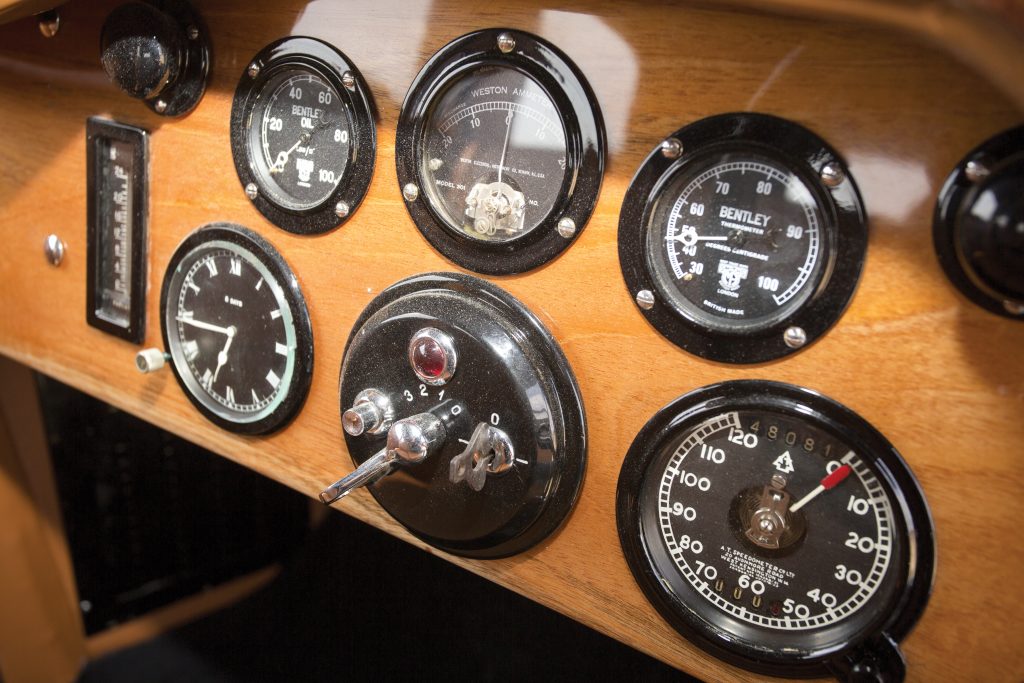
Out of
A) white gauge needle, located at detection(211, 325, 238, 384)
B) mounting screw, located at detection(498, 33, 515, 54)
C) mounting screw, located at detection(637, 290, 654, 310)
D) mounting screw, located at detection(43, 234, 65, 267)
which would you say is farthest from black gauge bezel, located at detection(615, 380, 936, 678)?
mounting screw, located at detection(43, 234, 65, 267)

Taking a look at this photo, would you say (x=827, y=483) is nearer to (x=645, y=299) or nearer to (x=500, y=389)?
(x=645, y=299)

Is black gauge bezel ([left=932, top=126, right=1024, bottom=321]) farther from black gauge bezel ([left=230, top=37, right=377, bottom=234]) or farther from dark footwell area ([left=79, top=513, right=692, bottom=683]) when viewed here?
dark footwell area ([left=79, top=513, right=692, bottom=683])

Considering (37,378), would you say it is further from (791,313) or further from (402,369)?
(791,313)

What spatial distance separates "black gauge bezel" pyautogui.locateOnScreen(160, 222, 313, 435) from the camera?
3.93 feet

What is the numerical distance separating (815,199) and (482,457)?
1.65 feet

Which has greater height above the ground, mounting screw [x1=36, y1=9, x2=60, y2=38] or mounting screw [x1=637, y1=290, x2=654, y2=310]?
mounting screw [x1=36, y1=9, x2=60, y2=38]

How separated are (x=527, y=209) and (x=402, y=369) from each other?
0.28m

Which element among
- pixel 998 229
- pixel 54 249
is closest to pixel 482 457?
pixel 998 229

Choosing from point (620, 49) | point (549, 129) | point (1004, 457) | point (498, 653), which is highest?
point (620, 49)

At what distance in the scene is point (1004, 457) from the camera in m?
0.76

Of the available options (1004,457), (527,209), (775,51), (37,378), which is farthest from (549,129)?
(37,378)

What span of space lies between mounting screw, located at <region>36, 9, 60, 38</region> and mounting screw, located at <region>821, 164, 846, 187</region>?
1.30 metres

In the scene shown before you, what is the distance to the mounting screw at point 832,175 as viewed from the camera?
0.76 metres

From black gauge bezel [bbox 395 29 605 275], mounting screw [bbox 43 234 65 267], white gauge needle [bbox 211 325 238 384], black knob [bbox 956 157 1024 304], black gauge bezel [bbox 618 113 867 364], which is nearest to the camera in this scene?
black knob [bbox 956 157 1024 304]
